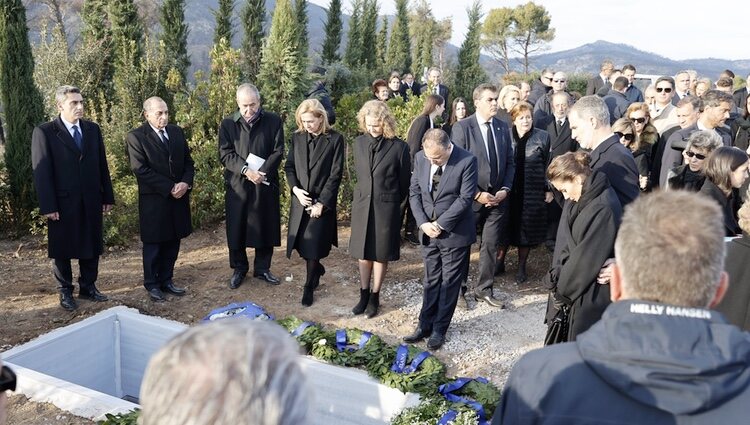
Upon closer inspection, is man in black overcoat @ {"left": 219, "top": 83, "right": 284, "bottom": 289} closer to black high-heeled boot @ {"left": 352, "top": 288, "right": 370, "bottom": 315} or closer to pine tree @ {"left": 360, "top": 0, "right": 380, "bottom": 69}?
black high-heeled boot @ {"left": 352, "top": 288, "right": 370, "bottom": 315}

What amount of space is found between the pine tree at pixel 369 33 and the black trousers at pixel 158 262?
711 inches

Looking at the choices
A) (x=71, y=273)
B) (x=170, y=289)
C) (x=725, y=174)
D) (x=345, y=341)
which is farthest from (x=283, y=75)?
(x=725, y=174)

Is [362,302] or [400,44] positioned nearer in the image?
[362,302]

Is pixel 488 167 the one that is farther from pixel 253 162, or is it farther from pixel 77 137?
pixel 77 137

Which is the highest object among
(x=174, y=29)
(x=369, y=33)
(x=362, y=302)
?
(x=369, y=33)

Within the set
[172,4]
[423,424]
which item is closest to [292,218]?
[423,424]

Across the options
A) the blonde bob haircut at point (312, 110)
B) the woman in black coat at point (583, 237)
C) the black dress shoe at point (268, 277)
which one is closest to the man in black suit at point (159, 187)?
the black dress shoe at point (268, 277)

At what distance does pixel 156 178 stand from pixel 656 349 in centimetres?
546

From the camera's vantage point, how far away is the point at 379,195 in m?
5.82

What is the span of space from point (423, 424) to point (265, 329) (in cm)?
292

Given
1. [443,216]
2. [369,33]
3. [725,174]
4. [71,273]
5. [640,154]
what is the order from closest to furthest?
[725,174] < [443,216] < [71,273] < [640,154] < [369,33]

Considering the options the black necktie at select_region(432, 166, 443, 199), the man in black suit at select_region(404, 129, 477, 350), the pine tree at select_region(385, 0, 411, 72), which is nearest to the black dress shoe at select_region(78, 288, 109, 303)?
the man in black suit at select_region(404, 129, 477, 350)

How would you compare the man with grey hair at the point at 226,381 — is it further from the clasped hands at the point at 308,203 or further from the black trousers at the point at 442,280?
the clasped hands at the point at 308,203

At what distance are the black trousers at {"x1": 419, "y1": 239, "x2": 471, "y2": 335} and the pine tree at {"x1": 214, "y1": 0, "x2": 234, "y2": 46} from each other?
14.8 metres
